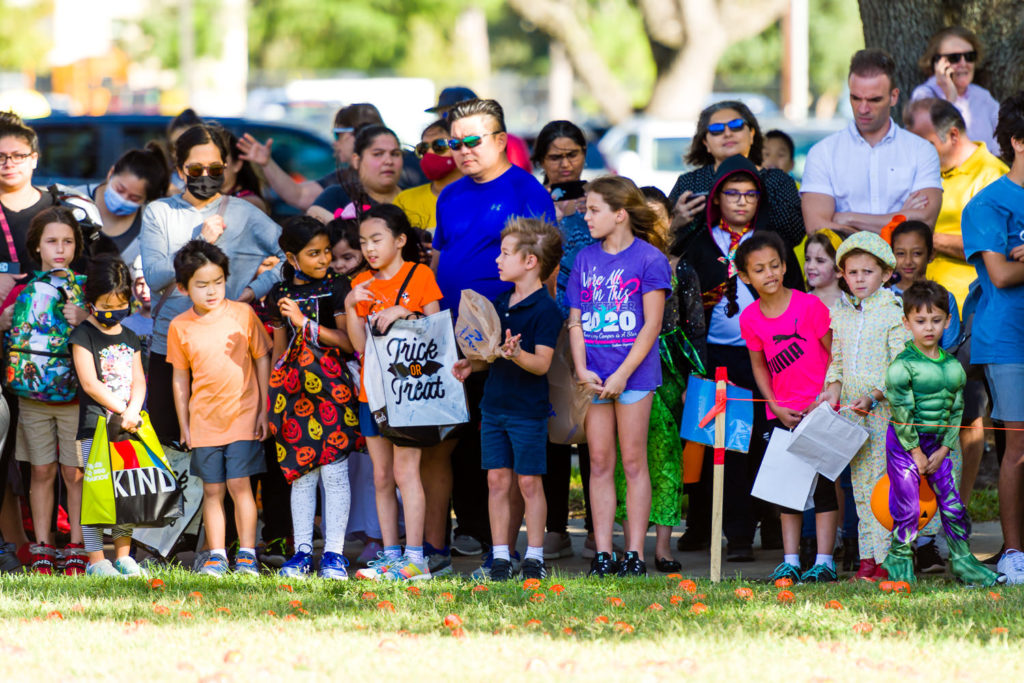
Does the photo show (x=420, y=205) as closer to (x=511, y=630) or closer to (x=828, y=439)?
(x=828, y=439)

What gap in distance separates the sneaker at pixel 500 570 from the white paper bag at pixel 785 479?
125cm

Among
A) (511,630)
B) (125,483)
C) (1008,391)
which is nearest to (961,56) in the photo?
(1008,391)

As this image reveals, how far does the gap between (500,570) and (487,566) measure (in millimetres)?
279

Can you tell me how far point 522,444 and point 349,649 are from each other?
72.6 inches

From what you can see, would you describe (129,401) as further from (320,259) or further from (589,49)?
(589,49)

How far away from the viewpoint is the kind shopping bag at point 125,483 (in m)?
7.05

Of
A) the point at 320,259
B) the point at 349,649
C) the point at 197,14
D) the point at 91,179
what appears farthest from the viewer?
the point at 197,14

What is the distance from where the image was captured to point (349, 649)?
17.3ft

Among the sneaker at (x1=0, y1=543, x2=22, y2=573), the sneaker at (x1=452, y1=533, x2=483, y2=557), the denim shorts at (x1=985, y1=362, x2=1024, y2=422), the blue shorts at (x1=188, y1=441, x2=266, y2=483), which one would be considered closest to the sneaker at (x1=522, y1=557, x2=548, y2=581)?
the sneaker at (x1=452, y1=533, x2=483, y2=557)

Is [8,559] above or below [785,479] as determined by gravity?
below

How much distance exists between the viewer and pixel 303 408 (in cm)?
726

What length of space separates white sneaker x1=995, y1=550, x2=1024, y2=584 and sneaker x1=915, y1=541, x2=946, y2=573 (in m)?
0.31

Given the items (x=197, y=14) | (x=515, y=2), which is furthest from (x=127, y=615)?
(x=197, y=14)

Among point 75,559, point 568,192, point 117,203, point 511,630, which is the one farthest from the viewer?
point 117,203
